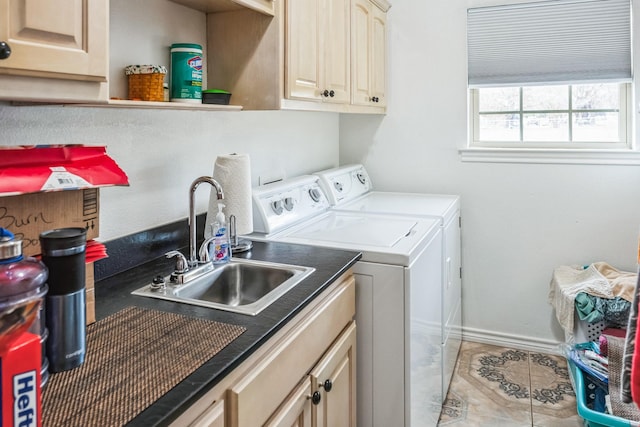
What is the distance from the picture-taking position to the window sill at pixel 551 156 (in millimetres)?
2625

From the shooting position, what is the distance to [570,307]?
244cm

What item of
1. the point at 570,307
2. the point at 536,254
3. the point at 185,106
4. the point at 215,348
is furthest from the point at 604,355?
the point at 185,106

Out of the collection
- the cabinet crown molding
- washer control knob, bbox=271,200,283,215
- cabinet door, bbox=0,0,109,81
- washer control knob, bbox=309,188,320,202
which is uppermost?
the cabinet crown molding

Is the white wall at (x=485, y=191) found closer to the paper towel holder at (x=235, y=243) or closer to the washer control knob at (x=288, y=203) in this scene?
the washer control knob at (x=288, y=203)

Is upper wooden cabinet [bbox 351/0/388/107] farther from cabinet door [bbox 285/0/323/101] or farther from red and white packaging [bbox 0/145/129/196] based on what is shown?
red and white packaging [bbox 0/145/129/196]

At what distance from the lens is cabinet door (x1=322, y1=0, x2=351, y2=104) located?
83.7 inches

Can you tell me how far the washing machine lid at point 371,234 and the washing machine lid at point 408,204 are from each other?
0.40 ft

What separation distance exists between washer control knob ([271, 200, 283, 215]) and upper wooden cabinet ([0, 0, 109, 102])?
43.3 inches

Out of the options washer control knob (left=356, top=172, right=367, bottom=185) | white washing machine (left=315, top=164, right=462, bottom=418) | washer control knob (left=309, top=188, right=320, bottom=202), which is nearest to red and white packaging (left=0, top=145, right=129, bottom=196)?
washer control knob (left=309, top=188, right=320, bottom=202)

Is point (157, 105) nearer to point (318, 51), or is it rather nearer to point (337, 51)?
point (318, 51)

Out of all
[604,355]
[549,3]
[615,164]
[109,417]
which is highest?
[549,3]

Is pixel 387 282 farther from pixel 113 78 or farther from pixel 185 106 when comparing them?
pixel 113 78

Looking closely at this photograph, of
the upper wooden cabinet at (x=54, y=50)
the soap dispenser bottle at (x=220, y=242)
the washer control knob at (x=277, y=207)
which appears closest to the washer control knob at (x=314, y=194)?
the washer control knob at (x=277, y=207)

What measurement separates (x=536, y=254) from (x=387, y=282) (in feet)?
5.12
